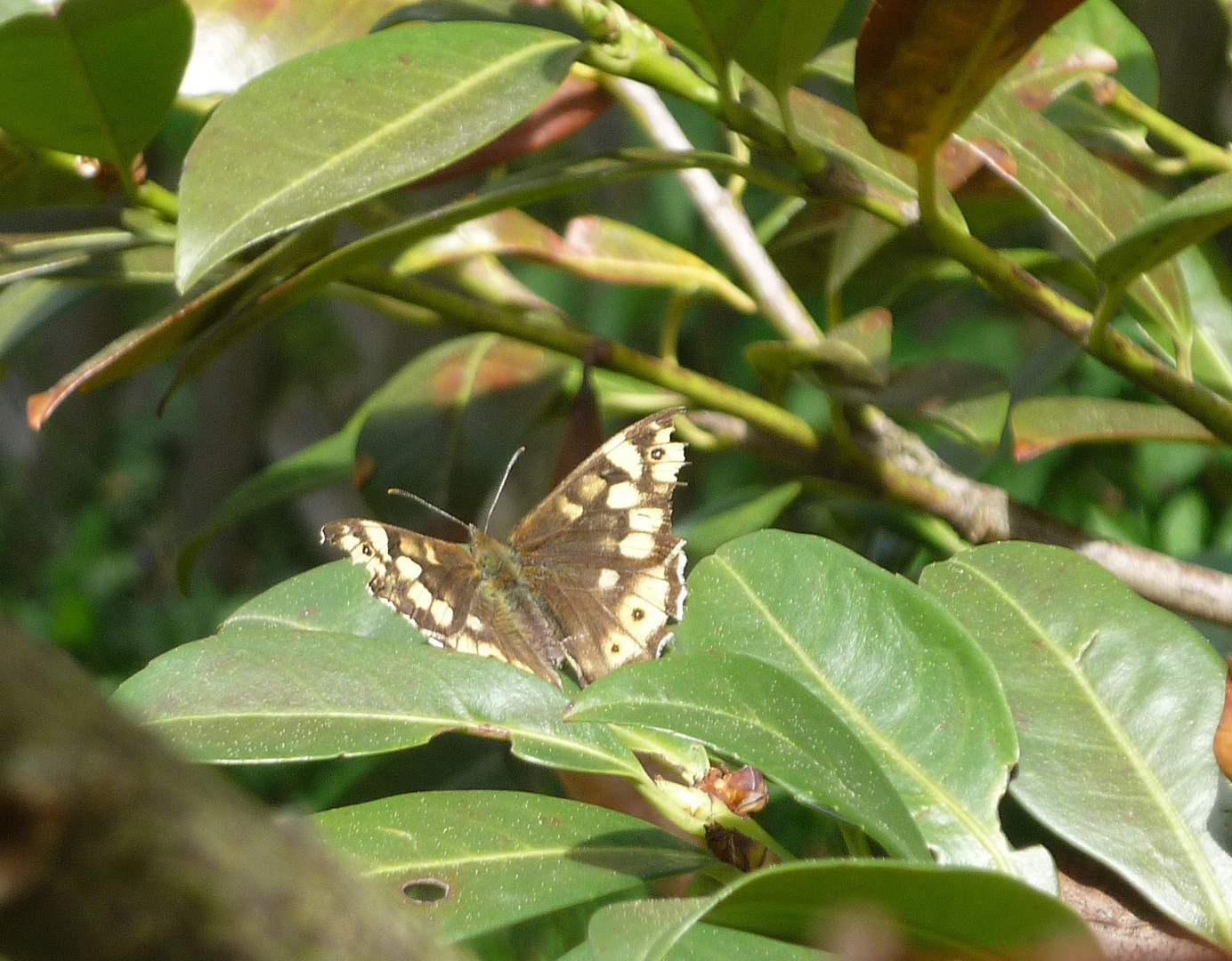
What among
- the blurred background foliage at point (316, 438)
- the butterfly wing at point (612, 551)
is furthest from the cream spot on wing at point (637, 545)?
the blurred background foliage at point (316, 438)

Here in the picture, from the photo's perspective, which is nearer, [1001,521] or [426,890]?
[426,890]

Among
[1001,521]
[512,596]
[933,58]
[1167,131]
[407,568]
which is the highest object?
[933,58]

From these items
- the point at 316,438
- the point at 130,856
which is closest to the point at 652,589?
the point at 130,856

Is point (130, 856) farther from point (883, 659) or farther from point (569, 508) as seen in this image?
point (569, 508)

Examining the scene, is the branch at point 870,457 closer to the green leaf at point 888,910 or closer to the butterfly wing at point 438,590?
the butterfly wing at point 438,590

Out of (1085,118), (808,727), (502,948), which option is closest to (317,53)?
(808,727)

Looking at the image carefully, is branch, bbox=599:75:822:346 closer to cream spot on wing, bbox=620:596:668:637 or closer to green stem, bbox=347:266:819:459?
green stem, bbox=347:266:819:459

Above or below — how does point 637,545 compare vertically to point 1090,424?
below
